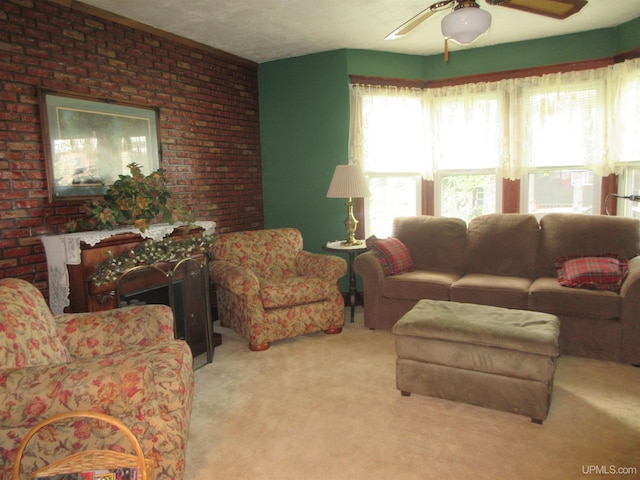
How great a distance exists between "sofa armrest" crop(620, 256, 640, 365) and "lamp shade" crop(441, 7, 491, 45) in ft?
6.57

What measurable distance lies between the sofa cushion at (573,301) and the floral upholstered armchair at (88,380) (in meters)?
2.51

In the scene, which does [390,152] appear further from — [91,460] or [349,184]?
[91,460]

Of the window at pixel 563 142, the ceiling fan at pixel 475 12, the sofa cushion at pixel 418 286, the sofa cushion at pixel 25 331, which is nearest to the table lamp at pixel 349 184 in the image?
the sofa cushion at pixel 418 286

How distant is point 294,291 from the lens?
3.60 meters

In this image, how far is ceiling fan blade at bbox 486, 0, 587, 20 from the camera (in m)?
2.17

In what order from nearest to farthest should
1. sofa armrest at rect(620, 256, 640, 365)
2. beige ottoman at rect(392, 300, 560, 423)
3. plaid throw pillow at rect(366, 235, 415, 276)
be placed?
1. beige ottoman at rect(392, 300, 560, 423)
2. sofa armrest at rect(620, 256, 640, 365)
3. plaid throw pillow at rect(366, 235, 415, 276)

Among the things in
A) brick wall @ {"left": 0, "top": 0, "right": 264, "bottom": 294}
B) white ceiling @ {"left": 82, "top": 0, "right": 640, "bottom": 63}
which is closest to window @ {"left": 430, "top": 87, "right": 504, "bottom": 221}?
white ceiling @ {"left": 82, "top": 0, "right": 640, "bottom": 63}

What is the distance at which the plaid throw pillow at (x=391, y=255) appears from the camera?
3930 mm

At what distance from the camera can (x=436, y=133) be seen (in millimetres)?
4766

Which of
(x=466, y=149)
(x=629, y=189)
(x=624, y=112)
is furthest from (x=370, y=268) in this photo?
(x=624, y=112)

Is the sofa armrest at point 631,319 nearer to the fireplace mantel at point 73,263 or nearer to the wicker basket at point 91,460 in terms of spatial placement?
the wicker basket at point 91,460

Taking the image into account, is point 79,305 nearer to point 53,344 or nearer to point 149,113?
point 53,344

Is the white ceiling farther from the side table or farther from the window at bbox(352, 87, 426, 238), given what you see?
the side table

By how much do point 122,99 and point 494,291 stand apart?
10.7 feet
